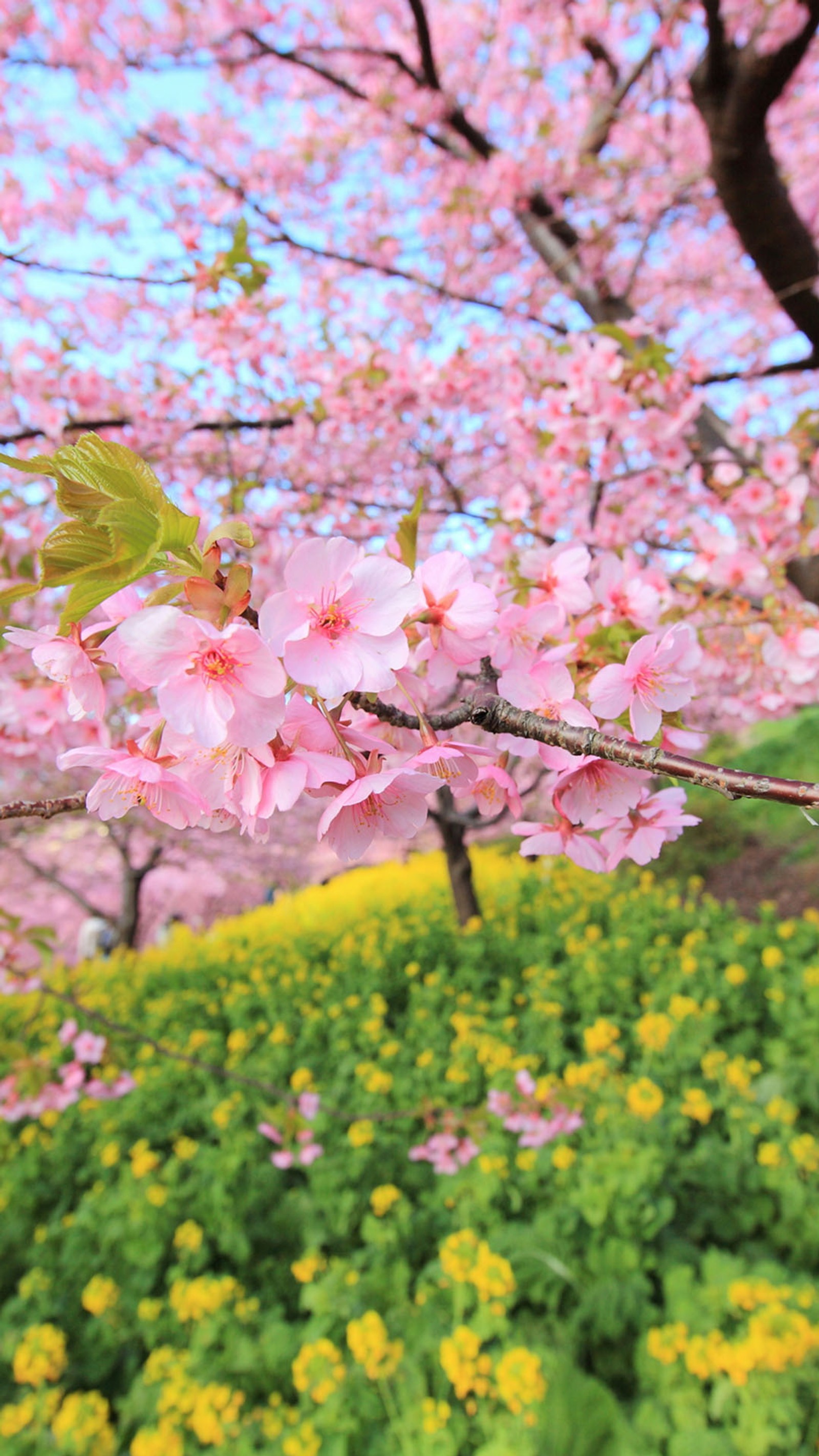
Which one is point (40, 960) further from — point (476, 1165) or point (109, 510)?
point (109, 510)

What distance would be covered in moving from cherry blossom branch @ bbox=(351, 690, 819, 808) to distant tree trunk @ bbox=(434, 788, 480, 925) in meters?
4.09

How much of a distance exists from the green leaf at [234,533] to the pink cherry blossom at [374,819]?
23 centimetres

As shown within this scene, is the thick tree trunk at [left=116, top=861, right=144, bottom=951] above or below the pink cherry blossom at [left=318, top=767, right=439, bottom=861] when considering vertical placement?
below

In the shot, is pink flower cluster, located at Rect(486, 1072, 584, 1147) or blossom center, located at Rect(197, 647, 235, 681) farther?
pink flower cluster, located at Rect(486, 1072, 584, 1147)

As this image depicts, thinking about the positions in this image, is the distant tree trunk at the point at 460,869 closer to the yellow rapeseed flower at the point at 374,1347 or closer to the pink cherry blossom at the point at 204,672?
the yellow rapeseed flower at the point at 374,1347

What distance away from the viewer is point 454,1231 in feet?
8.71

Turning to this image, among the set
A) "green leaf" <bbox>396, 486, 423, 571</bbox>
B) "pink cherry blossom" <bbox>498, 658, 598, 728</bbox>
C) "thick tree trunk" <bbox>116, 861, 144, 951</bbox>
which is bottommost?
"thick tree trunk" <bbox>116, 861, 144, 951</bbox>

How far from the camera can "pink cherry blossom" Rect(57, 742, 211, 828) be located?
639 mm

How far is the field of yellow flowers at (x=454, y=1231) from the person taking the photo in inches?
74.9

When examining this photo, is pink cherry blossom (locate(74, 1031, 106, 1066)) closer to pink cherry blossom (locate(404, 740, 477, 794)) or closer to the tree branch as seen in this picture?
pink cherry blossom (locate(404, 740, 477, 794))

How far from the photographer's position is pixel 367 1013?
439cm

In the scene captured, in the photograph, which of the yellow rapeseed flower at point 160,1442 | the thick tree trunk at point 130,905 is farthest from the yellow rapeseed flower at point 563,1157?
the thick tree trunk at point 130,905

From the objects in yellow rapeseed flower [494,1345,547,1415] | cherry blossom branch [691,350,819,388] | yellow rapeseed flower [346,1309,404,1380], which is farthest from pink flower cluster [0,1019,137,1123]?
cherry blossom branch [691,350,819,388]

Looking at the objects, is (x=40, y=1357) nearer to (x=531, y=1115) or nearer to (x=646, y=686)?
(x=531, y=1115)
